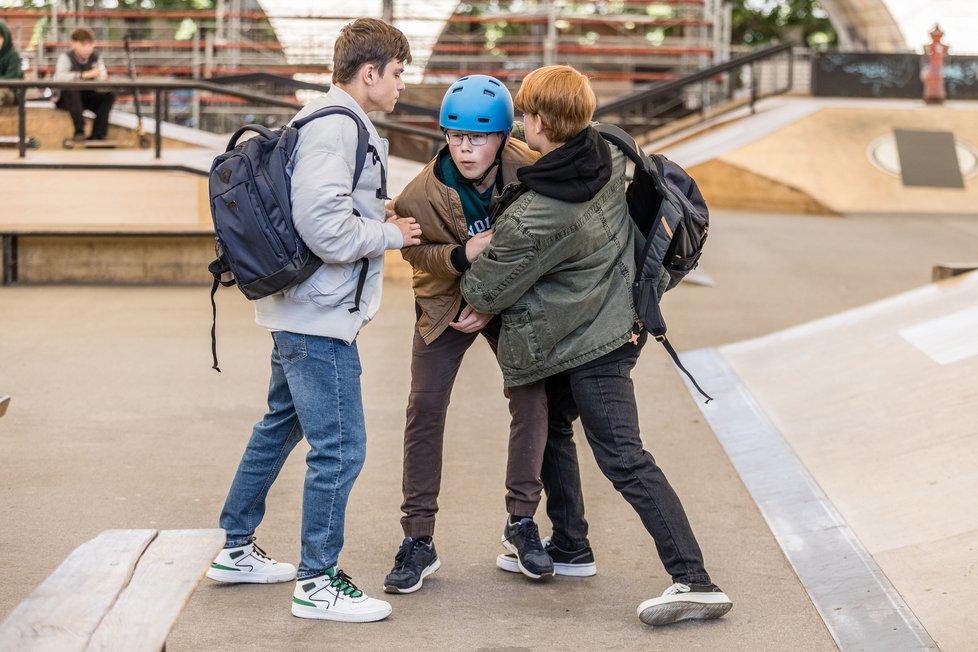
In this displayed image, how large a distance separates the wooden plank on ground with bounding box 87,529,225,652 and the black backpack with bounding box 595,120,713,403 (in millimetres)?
1491

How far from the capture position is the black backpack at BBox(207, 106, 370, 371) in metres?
3.29

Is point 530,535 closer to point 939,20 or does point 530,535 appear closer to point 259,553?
point 259,553

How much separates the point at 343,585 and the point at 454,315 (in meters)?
0.91

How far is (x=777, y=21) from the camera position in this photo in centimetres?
4397

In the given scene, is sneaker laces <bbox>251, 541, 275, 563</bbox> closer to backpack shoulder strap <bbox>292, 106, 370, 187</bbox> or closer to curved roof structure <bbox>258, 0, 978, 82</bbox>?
backpack shoulder strap <bbox>292, 106, 370, 187</bbox>

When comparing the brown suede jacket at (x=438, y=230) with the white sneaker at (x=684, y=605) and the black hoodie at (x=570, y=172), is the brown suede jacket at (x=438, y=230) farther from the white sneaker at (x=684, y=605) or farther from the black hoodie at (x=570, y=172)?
the white sneaker at (x=684, y=605)

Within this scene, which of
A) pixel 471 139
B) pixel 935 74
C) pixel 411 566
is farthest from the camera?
pixel 935 74

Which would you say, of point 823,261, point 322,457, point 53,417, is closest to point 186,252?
point 53,417

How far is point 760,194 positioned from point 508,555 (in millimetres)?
14001

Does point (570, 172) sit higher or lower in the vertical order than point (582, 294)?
higher

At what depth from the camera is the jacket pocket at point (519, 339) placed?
3.60 metres

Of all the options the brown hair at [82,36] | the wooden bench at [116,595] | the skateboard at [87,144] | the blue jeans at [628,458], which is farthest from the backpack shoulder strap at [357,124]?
the brown hair at [82,36]

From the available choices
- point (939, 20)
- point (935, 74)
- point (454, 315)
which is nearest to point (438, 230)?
point (454, 315)

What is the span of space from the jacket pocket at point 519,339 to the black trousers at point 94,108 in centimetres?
1049
